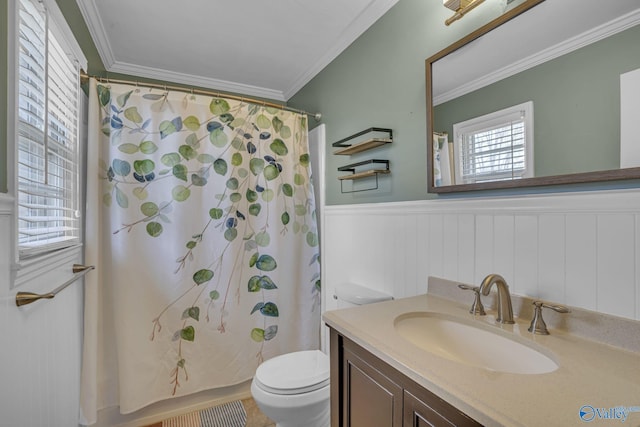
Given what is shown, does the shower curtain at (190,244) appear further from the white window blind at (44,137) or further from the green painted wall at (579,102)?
the green painted wall at (579,102)

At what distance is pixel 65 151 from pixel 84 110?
46cm

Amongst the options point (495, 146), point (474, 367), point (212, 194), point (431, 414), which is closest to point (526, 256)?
point (495, 146)

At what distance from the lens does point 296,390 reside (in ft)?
4.62

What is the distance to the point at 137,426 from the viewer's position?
6.15ft

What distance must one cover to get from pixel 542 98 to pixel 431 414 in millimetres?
980

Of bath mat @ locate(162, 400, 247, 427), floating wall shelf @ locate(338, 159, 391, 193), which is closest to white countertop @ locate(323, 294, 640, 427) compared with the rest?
A: floating wall shelf @ locate(338, 159, 391, 193)

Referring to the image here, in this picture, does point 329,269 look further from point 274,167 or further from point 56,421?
point 56,421

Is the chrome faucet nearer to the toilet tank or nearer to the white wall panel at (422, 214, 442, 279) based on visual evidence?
the white wall panel at (422, 214, 442, 279)

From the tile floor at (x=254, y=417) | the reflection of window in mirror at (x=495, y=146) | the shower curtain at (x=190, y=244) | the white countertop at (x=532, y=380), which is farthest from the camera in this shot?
the tile floor at (x=254, y=417)

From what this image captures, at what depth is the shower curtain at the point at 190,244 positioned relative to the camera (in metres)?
1.74

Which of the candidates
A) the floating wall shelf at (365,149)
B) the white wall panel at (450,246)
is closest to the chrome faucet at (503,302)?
the white wall panel at (450,246)

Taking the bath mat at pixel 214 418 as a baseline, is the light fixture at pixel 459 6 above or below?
above

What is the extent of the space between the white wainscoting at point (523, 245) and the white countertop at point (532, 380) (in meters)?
0.13

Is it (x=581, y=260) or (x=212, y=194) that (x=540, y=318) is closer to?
(x=581, y=260)
